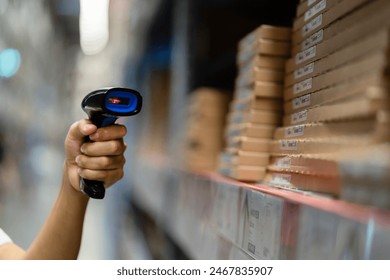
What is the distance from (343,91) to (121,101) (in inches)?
18.3

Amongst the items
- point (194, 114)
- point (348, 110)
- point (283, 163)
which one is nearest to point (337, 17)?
point (348, 110)

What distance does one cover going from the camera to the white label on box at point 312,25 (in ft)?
3.57

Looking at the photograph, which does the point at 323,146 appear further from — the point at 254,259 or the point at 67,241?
the point at 67,241

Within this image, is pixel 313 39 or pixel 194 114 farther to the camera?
pixel 194 114

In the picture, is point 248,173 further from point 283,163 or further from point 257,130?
point 283,163

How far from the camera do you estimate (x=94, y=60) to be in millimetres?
2240

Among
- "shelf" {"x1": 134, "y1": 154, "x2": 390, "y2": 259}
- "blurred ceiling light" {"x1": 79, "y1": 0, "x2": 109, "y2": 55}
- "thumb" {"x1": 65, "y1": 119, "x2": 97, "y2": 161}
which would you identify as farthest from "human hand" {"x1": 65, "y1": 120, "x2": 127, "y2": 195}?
"blurred ceiling light" {"x1": 79, "y1": 0, "x2": 109, "y2": 55}

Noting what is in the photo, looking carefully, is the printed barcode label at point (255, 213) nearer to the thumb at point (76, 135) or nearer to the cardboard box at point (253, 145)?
the cardboard box at point (253, 145)

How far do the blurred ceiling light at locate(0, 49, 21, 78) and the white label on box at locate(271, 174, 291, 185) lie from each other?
892mm

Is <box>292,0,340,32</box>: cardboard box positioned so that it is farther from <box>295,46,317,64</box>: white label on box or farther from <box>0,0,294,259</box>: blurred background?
<box>0,0,294,259</box>: blurred background

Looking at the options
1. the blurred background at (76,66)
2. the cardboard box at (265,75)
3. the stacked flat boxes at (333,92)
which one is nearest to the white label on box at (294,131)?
the stacked flat boxes at (333,92)

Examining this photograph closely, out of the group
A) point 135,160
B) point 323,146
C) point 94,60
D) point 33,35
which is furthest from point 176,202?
point 135,160

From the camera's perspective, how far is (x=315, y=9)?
113 centimetres
